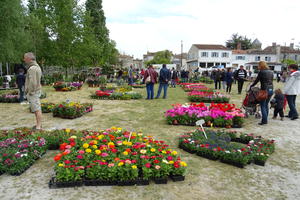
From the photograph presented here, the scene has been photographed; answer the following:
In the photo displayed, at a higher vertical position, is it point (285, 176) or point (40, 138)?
point (40, 138)

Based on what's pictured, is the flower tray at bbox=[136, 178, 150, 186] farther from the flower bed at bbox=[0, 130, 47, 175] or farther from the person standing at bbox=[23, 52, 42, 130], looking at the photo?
the person standing at bbox=[23, 52, 42, 130]

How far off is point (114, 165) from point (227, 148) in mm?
2440

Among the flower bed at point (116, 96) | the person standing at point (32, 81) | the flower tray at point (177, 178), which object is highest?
the person standing at point (32, 81)

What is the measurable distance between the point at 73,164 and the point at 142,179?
3.82 ft

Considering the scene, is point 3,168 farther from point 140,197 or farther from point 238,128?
point 238,128

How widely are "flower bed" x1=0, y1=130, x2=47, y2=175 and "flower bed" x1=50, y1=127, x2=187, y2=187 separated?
0.68m

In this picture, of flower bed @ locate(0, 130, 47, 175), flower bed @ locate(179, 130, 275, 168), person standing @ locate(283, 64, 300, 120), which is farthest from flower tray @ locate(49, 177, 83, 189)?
person standing @ locate(283, 64, 300, 120)

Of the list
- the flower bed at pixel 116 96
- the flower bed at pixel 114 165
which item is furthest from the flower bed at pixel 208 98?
the flower bed at pixel 114 165

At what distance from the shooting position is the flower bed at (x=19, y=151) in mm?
3824

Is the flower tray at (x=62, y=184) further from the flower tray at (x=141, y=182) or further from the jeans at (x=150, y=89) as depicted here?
the jeans at (x=150, y=89)

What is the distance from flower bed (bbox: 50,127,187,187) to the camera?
3.48 meters

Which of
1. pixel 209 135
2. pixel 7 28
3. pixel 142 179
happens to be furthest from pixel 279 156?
pixel 7 28

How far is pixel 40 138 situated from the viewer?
489 centimetres

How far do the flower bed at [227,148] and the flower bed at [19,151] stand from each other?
3.05 meters
